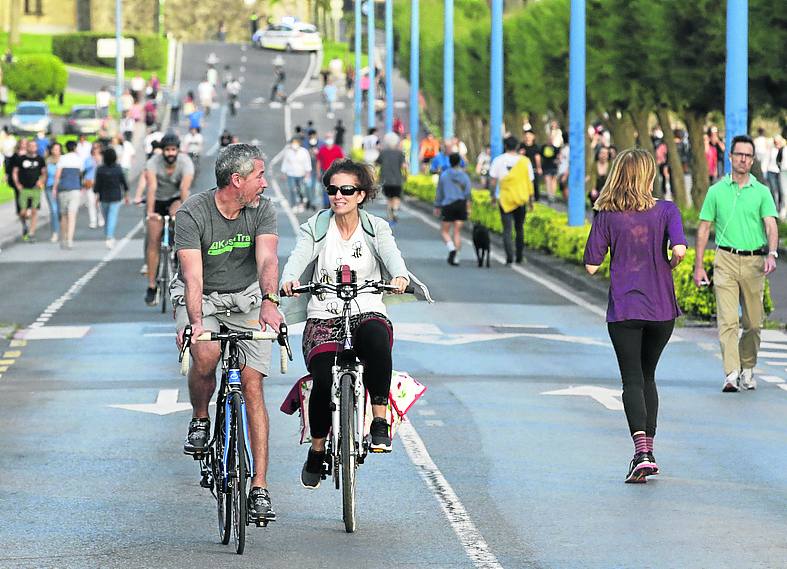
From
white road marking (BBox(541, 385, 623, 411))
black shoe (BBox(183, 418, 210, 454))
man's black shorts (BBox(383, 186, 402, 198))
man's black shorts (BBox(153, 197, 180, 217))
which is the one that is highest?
black shoe (BBox(183, 418, 210, 454))

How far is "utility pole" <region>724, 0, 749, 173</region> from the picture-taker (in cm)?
2217

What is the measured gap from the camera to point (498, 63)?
140ft

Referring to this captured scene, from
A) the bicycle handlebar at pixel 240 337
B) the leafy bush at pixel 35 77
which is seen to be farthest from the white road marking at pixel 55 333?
the leafy bush at pixel 35 77

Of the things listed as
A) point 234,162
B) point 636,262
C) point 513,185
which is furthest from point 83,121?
point 234,162

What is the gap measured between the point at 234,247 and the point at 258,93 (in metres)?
102

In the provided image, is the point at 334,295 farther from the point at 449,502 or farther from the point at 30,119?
the point at 30,119

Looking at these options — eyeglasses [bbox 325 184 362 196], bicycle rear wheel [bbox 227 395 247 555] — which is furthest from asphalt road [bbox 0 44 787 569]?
eyeglasses [bbox 325 184 362 196]

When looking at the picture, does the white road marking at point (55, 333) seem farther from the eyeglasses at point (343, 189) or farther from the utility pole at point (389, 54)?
the utility pole at point (389, 54)

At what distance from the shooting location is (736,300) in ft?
50.2

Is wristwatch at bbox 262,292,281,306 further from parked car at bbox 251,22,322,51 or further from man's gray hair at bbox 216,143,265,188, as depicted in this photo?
parked car at bbox 251,22,322,51

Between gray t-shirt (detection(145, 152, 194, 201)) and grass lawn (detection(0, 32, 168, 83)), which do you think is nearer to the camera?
gray t-shirt (detection(145, 152, 194, 201))

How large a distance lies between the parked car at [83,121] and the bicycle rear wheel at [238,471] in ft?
236

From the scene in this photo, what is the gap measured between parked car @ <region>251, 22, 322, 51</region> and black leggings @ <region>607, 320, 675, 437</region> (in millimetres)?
119136

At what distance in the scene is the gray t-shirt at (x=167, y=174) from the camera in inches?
827
